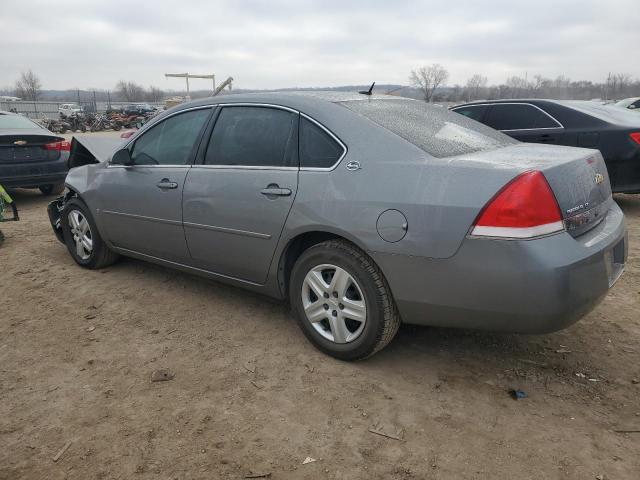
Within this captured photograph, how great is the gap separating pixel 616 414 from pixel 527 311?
702 mm

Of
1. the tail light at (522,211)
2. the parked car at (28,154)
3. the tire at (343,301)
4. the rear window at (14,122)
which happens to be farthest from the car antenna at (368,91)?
the rear window at (14,122)

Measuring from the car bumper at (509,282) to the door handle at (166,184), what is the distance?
173 centimetres

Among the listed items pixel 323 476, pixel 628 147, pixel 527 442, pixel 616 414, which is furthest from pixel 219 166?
pixel 628 147

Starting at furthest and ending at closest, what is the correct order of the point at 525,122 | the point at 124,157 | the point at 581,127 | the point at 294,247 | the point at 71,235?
1. the point at 525,122
2. the point at 581,127
3. the point at 71,235
4. the point at 124,157
5. the point at 294,247

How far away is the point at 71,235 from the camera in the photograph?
482 cm

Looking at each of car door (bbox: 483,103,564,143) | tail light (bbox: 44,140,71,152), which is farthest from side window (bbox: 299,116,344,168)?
tail light (bbox: 44,140,71,152)

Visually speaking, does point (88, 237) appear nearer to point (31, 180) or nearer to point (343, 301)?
point (343, 301)

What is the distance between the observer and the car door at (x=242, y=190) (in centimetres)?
305

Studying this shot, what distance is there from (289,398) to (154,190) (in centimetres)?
198

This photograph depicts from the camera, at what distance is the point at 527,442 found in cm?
224

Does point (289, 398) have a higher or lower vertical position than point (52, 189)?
lower

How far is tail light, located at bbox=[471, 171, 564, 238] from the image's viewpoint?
2.25 meters

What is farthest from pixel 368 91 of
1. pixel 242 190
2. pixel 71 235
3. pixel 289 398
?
pixel 71 235

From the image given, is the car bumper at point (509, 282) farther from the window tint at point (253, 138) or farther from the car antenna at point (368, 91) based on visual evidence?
the car antenna at point (368, 91)
